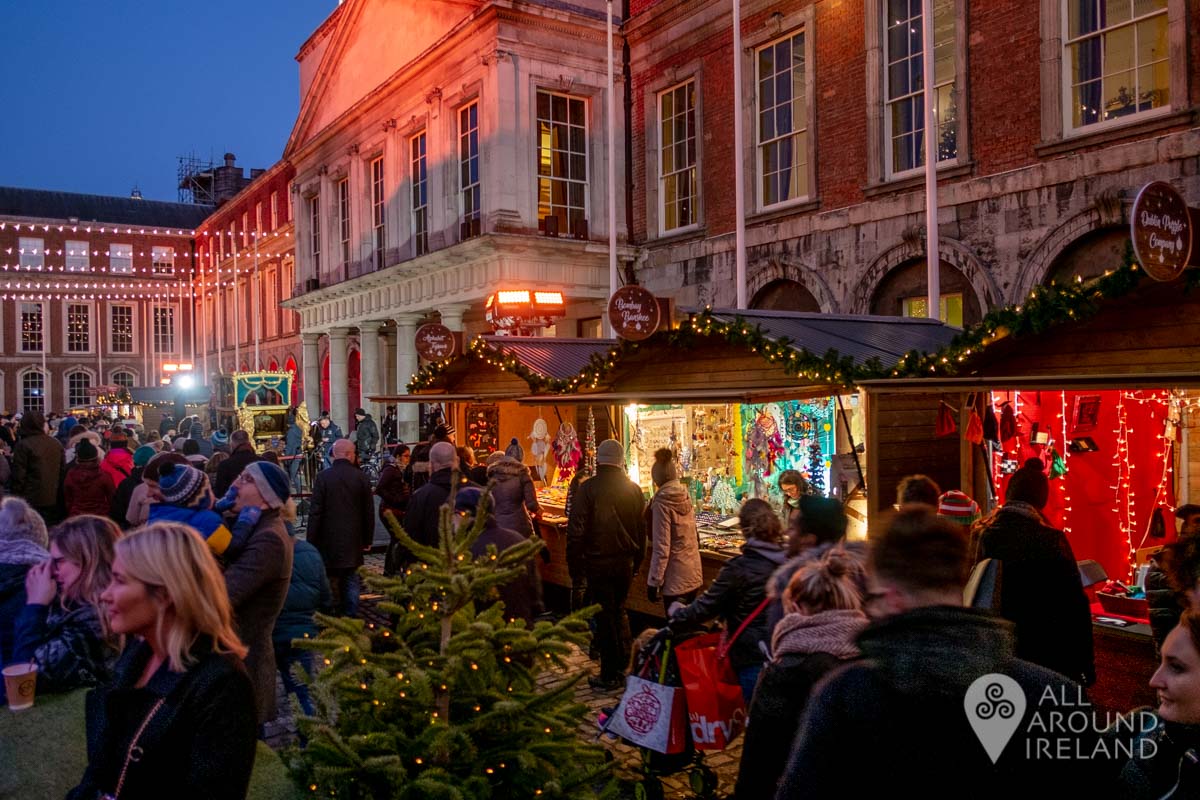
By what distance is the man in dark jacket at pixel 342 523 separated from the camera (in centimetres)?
813

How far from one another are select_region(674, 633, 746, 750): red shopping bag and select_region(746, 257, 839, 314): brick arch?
12.7m

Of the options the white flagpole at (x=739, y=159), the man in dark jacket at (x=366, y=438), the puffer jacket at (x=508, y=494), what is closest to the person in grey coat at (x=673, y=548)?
the puffer jacket at (x=508, y=494)

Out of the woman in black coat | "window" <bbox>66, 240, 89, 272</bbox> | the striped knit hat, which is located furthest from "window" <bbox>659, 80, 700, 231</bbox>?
"window" <bbox>66, 240, 89, 272</bbox>

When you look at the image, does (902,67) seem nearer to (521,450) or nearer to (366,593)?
(521,450)

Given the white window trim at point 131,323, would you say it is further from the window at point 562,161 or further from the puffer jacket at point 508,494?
the puffer jacket at point 508,494

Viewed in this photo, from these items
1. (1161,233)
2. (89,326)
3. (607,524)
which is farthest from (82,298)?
(1161,233)

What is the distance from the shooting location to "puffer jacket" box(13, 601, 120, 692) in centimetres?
474

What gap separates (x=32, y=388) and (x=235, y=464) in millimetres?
54095

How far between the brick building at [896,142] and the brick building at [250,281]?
2278cm

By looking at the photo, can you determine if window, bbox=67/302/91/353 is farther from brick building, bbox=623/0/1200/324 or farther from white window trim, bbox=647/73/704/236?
white window trim, bbox=647/73/704/236

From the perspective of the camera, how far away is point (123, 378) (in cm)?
5766

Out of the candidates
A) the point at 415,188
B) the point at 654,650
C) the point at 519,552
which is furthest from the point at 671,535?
the point at 415,188

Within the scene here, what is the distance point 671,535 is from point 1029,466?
276 cm

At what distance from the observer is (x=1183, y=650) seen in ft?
7.79
